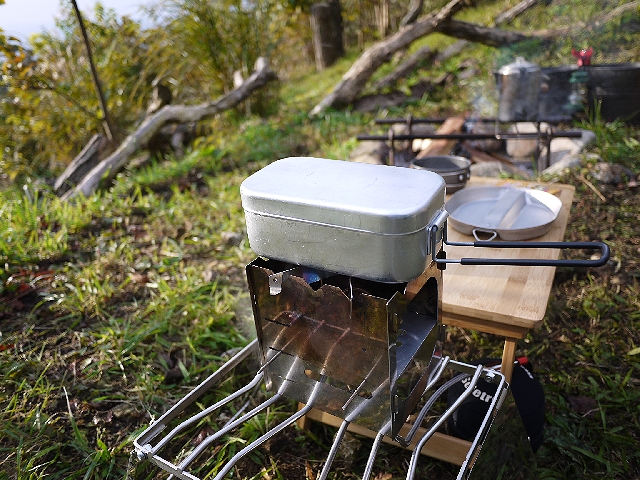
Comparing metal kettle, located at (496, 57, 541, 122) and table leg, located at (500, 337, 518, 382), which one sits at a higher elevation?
metal kettle, located at (496, 57, 541, 122)

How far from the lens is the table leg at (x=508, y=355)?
1754 millimetres

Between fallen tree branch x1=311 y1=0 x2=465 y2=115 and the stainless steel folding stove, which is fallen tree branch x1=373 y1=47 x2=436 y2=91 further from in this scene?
the stainless steel folding stove

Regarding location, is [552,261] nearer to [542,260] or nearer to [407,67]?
[542,260]

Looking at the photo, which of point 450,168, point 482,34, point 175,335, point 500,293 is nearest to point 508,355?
point 500,293

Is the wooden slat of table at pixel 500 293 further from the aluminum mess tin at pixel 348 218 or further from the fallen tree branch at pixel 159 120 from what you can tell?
the fallen tree branch at pixel 159 120

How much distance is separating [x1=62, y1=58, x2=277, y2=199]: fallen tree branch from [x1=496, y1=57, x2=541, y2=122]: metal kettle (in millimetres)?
3087

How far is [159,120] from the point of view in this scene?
514 cm

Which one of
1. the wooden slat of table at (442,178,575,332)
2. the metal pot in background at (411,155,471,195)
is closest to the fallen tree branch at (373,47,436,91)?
the metal pot in background at (411,155,471,195)

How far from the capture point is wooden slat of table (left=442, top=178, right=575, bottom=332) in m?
1.65

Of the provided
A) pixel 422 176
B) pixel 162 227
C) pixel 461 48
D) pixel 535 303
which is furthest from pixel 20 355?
pixel 461 48

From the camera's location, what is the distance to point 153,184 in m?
4.71

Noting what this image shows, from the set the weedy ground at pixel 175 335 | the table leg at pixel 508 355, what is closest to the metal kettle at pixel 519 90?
the weedy ground at pixel 175 335

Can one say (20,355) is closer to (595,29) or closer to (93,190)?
(93,190)

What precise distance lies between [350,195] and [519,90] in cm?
335
